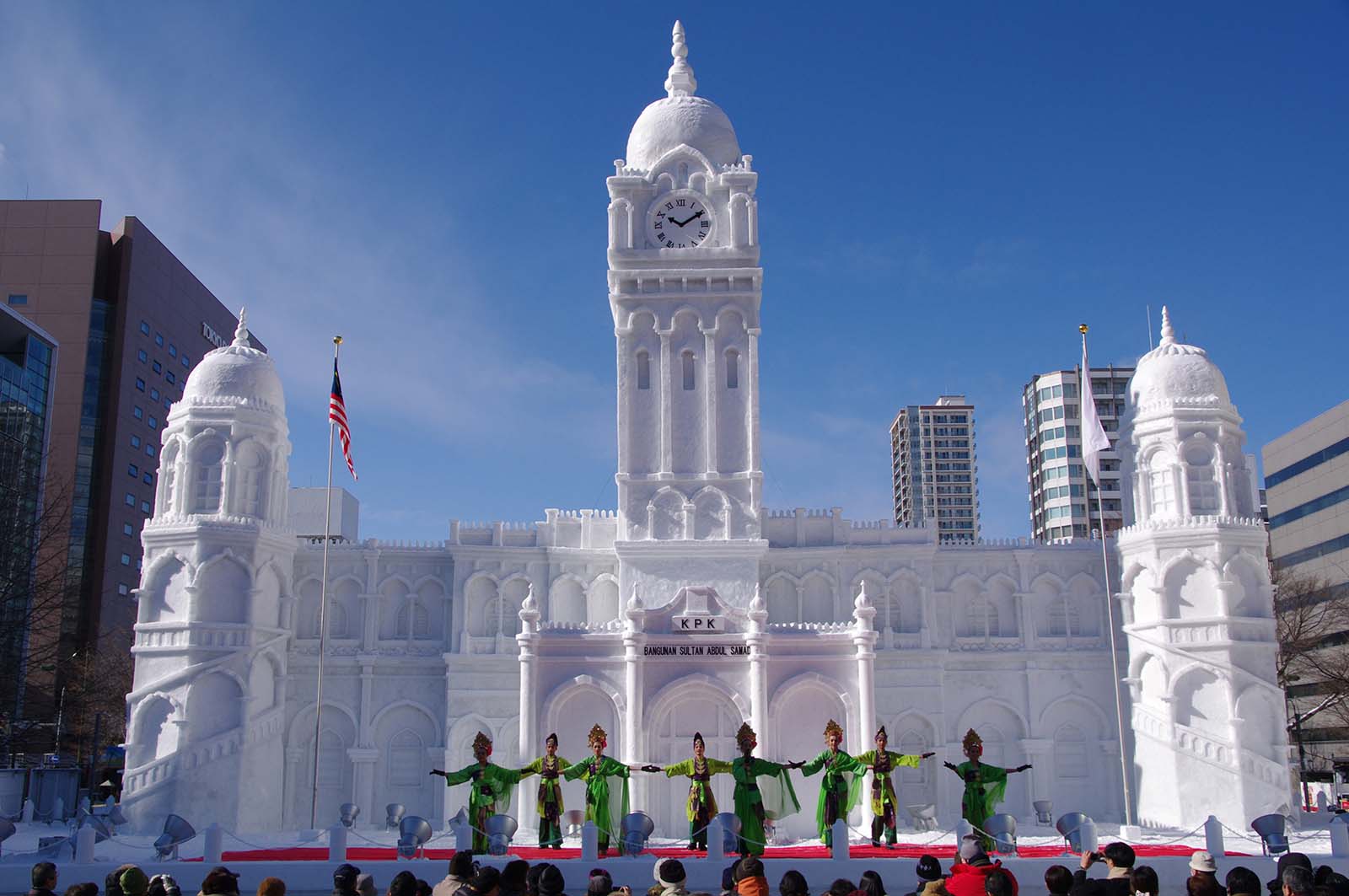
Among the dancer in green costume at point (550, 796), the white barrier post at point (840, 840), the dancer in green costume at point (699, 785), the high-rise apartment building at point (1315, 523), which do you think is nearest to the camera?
the white barrier post at point (840, 840)

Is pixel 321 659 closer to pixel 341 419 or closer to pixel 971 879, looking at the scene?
pixel 341 419

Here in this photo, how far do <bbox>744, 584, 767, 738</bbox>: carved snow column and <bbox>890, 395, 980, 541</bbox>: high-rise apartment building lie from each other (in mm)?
102464

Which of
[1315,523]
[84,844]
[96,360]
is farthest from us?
[96,360]

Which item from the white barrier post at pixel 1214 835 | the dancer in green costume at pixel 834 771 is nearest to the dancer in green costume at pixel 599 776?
the dancer in green costume at pixel 834 771

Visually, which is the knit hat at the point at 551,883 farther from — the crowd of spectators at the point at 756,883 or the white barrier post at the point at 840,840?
the white barrier post at the point at 840,840

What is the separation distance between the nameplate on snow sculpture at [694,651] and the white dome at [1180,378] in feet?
50.5

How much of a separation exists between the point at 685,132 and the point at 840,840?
979 inches

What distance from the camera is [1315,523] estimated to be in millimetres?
65375

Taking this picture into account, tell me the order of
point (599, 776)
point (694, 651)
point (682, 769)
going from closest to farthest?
point (682, 769) < point (599, 776) < point (694, 651)

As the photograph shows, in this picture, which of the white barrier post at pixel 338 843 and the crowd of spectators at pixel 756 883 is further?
the white barrier post at pixel 338 843

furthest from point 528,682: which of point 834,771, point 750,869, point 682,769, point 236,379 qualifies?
point 750,869

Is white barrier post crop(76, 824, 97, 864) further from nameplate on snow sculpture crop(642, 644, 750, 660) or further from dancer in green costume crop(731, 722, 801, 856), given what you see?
nameplate on snow sculpture crop(642, 644, 750, 660)

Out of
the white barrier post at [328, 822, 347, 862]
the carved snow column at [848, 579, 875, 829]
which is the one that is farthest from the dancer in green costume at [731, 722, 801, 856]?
the white barrier post at [328, 822, 347, 862]

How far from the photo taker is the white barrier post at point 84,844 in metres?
24.2
